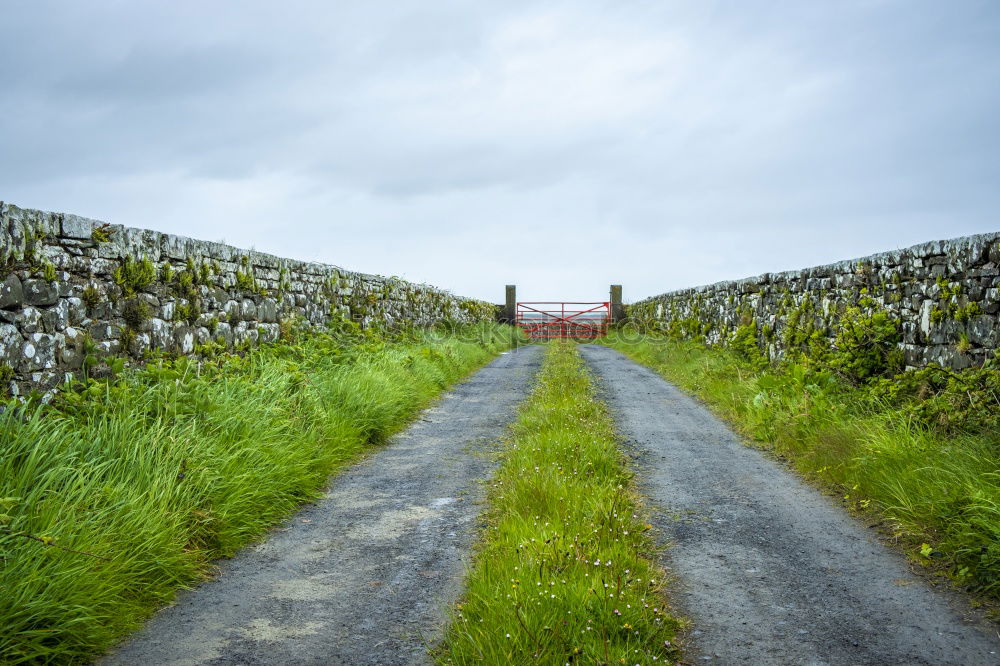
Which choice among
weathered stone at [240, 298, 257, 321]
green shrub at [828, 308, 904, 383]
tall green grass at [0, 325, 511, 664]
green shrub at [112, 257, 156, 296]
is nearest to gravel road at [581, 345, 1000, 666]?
green shrub at [828, 308, 904, 383]

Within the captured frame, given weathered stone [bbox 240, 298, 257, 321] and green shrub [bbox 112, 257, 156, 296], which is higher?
green shrub [bbox 112, 257, 156, 296]

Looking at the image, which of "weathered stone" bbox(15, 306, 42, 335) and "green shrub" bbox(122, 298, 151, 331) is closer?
"weathered stone" bbox(15, 306, 42, 335)

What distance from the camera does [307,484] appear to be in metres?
4.81

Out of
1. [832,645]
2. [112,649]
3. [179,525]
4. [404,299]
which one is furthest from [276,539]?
[404,299]

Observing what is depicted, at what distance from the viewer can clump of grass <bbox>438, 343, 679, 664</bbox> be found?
257 centimetres

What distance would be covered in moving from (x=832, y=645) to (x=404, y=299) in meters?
11.5

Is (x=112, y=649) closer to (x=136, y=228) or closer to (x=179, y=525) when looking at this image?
(x=179, y=525)

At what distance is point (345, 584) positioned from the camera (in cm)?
334

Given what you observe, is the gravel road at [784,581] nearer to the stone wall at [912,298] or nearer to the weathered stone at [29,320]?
the stone wall at [912,298]

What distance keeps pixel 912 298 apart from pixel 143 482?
22.2ft

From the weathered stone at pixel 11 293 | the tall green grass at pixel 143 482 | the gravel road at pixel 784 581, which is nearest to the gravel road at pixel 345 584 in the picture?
the tall green grass at pixel 143 482

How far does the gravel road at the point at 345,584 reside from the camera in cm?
272

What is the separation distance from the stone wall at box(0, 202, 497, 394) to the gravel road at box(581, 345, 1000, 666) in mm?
4432

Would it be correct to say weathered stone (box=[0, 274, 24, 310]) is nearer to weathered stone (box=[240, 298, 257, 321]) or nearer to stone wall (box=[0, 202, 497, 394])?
stone wall (box=[0, 202, 497, 394])
